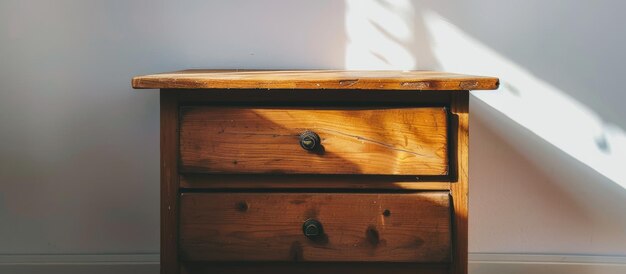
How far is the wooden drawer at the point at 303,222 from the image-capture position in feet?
4.48

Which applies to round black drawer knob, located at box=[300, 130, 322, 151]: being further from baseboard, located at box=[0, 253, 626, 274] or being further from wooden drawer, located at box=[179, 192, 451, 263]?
baseboard, located at box=[0, 253, 626, 274]

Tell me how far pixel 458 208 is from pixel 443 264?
132 mm

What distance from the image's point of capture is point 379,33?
6.22ft

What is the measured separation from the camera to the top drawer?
136 cm

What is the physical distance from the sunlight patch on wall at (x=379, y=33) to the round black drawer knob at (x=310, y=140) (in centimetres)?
60

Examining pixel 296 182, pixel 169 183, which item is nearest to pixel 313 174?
pixel 296 182

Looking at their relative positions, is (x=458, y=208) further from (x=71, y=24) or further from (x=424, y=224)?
(x=71, y=24)

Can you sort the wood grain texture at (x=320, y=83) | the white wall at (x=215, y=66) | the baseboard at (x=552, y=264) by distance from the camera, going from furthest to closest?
1. the baseboard at (x=552, y=264)
2. the white wall at (x=215, y=66)
3. the wood grain texture at (x=320, y=83)

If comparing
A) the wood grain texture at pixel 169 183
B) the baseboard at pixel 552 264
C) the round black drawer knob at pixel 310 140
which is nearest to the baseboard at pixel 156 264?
the baseboard at pixel 552 264

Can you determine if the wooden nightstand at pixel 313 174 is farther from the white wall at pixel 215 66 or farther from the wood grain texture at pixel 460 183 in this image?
the white wall at pixel 215 66

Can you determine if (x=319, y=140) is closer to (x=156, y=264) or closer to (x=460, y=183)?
(x=460, y=183)

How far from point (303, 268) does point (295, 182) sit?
195 mm

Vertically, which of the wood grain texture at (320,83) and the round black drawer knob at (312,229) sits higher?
the wood grain texture at (320,83)

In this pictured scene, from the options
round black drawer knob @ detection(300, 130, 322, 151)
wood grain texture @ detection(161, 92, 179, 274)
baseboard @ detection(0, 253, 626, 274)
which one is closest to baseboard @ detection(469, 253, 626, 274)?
baseboard @ detection(0, 253, 626, 274)
